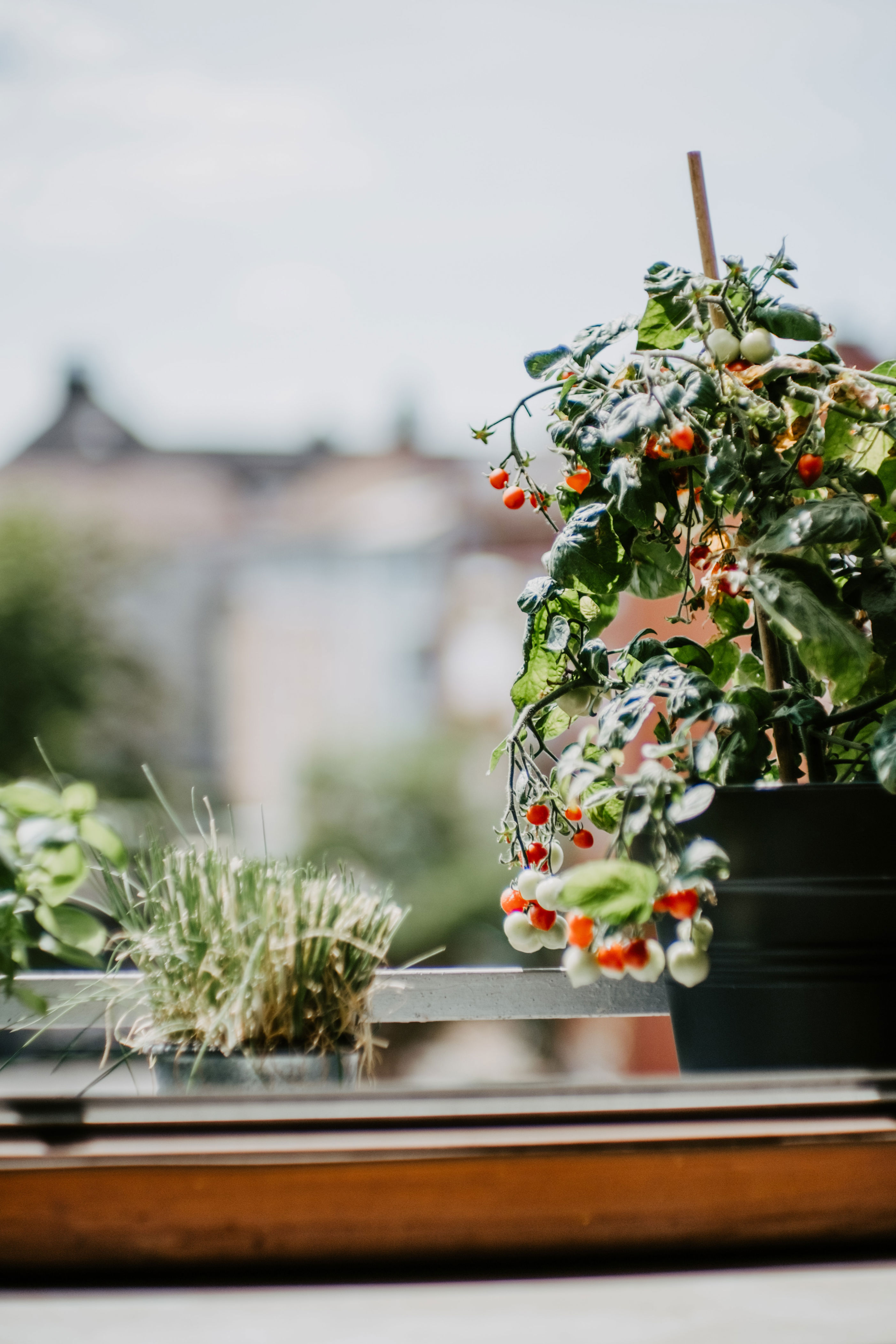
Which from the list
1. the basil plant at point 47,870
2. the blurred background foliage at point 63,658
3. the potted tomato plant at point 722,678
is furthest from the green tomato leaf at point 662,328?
the blurred background foliage at point 63,658

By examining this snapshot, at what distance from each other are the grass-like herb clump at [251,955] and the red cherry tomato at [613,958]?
16cm

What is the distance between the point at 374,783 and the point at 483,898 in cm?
145

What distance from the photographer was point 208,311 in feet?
28.4

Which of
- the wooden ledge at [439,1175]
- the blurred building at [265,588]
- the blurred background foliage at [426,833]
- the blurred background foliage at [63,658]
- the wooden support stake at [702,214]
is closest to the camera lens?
the wooden ledge at [439,1175]

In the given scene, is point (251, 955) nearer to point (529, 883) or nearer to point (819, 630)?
point (529, 883)

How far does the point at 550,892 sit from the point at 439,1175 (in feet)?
0.47

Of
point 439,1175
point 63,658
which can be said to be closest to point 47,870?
point 439,1175

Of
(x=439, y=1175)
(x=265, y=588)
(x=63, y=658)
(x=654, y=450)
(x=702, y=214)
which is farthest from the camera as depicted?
(x=265, y=588)

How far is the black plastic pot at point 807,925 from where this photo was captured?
44cm

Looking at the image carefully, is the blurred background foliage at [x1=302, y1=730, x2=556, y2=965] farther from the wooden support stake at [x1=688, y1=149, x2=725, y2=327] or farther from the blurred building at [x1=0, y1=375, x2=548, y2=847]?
the wooden support stake at [x1=688, y1=149, x2=725, y2=327]

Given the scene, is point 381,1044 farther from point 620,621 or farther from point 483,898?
point 483,898

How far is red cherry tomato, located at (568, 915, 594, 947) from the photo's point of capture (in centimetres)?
40

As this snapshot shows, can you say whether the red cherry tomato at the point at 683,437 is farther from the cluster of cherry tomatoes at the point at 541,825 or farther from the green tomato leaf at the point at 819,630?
the cluster of cherry tomatoes at the point at 541,825

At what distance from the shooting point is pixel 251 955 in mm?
478
